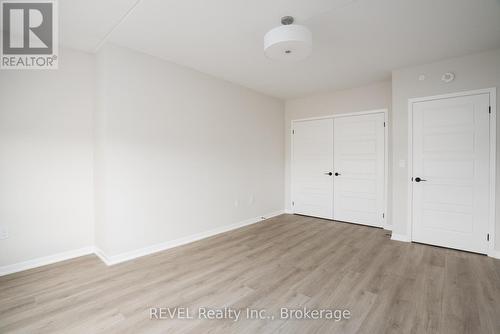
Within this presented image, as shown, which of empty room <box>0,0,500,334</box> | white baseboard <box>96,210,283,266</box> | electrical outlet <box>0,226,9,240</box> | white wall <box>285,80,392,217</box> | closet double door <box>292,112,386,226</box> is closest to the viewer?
empty room <box>0,0,500,334</box>

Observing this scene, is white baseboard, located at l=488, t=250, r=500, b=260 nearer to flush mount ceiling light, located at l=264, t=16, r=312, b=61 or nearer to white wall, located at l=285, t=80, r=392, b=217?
white wall, located at l=285, t=80, r=392, b=217

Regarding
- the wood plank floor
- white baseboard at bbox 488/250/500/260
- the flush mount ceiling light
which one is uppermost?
the flush mount ceiling light

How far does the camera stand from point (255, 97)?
189 inches

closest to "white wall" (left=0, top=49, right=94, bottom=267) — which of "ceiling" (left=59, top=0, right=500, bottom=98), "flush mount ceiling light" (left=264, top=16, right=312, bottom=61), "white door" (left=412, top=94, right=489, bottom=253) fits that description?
"ceiling" (left=59, top=0, right=500, bottom=98)

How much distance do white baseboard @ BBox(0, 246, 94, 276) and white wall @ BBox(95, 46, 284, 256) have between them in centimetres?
28

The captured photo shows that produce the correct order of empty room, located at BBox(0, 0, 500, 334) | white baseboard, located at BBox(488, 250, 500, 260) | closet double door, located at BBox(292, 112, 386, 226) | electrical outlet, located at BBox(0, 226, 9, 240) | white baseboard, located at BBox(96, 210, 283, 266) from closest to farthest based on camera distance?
empty room, located at BBox(0, 0, 500, 334), electrical outlet, located at BBox(0, 226, 9, 240), white baseboard, located at BBox(96, 210, 283, 266), white baseboard, located at BBox(488, 250, 500, 260), closet double door, located at BBox(292, 112, 386, 226)

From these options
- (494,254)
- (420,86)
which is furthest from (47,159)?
(494,254)

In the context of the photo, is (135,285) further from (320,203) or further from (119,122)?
(320,203)

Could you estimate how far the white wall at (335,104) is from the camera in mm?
4238

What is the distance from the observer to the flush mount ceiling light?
2164 mm

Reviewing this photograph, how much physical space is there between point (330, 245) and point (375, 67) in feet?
9.18

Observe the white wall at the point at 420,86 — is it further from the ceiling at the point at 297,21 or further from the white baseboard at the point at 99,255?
the white baseboard at the point at 99,255

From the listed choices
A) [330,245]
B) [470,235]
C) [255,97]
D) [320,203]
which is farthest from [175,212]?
[470,235]

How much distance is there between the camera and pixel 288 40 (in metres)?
2.16
